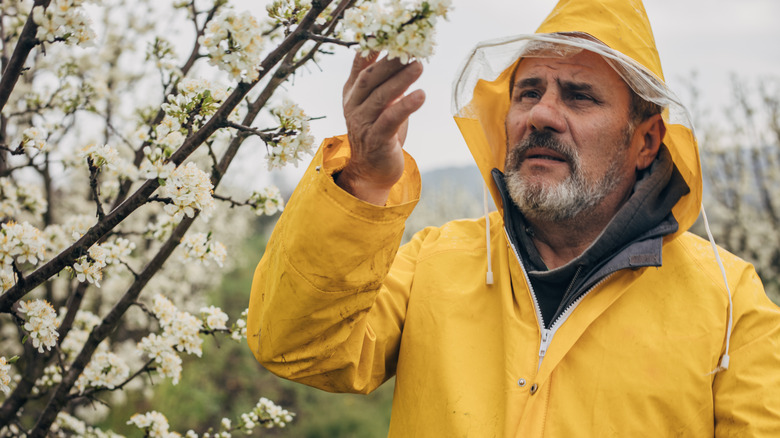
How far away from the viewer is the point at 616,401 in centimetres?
190

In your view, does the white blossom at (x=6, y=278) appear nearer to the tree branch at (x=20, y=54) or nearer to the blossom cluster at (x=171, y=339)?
the tree branch at (x=20, y=54)

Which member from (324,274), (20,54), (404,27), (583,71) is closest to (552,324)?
(324,274)

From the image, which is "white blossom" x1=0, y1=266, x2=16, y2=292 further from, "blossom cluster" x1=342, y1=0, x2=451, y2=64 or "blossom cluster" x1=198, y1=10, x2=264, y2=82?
"blossom cluster" x1=342, y1=0, x2=451, y2=64

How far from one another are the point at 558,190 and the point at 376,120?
3.80ft

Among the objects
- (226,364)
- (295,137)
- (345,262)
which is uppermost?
(226,364)

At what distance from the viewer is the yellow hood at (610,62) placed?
2.34m

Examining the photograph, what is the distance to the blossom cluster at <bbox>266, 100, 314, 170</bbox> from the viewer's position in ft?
5.25

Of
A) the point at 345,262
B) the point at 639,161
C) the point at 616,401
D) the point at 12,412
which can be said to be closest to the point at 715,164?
the point at 639,161

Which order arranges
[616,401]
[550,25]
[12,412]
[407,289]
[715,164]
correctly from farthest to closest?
[715,164] < [550,25] < [407,289] < [12,412] < [616,401]

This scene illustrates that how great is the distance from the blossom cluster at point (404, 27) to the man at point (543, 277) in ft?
0.59

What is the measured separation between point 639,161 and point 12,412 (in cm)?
308

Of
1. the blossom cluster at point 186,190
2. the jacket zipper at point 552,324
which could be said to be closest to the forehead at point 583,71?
the jacket zipper at point 552,324

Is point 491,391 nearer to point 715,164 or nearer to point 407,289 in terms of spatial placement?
point 407,289

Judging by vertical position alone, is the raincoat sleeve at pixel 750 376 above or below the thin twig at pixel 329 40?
below
